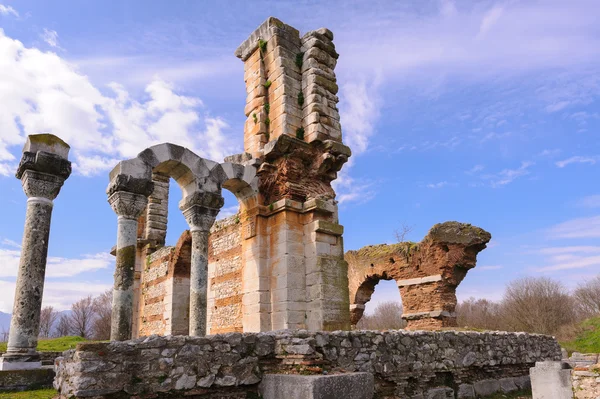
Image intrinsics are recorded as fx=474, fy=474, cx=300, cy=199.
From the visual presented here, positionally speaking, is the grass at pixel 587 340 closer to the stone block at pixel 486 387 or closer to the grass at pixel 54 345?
the stone block at pixel 486 387

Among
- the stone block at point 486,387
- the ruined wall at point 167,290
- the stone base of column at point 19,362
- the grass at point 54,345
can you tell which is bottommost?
the stone block at point 486,387

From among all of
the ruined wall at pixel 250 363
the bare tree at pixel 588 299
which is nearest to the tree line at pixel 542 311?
the bare tree at pixel 588 299

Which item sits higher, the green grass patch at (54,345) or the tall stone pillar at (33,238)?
the tall stone pillar at (33,238)

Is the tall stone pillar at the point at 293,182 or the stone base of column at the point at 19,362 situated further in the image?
the tall stone pillar at the point at 293,182

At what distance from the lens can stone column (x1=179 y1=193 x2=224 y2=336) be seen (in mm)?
9961

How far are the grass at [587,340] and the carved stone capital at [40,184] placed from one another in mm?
24105

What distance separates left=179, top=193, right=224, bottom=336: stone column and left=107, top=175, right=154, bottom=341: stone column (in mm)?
1152

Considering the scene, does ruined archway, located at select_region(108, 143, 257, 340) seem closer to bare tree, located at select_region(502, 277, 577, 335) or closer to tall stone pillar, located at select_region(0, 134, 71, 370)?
tall stone pillar, located at select_region(0, 134, 71, 370)

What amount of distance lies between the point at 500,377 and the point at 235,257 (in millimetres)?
7115

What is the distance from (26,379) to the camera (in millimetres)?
7586

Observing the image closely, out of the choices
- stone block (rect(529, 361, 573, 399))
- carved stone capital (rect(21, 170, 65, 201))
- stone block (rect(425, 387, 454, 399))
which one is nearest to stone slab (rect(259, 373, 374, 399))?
stone block (rect(425, 387, 454, 399))

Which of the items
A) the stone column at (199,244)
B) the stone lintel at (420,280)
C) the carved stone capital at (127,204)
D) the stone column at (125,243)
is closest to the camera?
the stone column at (125,243)

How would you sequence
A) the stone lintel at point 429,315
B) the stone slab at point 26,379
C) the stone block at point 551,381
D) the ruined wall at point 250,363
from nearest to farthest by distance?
the ruined wall at point 250,363
the stone slab at point 26,379
the stone block at point 551,381
the stone lintel at point 429,315

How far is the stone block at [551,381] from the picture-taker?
7.97 meters
